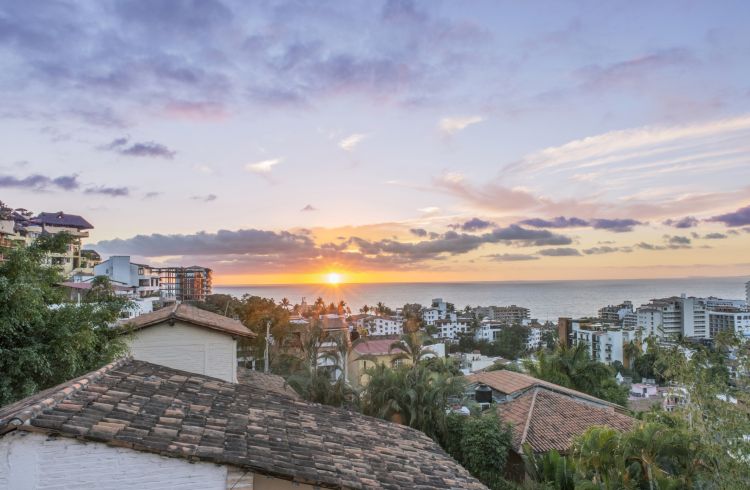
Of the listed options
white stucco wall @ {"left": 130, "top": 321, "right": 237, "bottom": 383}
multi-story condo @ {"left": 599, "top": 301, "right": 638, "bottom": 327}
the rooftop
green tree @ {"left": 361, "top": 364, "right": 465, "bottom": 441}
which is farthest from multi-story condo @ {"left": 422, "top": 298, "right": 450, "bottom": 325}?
white stucco wall @ {"left": 130, "top": 321, "right": 237, "bottom": 383}

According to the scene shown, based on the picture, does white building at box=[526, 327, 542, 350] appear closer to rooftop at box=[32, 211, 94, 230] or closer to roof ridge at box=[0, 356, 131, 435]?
rooftop at box=[32, 211, 94, 230]

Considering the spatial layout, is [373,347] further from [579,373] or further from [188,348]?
[188,348]

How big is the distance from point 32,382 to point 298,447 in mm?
7414

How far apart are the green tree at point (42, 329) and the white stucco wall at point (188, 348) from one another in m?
2.08

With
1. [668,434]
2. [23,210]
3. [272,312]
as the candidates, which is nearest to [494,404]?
[668,434]

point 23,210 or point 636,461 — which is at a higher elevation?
point 23,210

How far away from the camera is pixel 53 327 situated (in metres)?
12.0

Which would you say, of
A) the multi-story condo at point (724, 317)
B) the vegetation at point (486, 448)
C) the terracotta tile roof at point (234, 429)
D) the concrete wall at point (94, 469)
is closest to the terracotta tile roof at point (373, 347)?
the vegetation at point (486, 448)

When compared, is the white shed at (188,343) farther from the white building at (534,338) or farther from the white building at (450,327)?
the white building at (450,327)

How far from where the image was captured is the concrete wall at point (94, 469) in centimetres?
514

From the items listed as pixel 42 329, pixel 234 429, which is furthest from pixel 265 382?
pixel 234 429

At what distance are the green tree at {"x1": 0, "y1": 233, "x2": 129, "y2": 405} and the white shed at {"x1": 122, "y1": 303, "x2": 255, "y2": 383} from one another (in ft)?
6.72

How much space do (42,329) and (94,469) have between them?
7988mm

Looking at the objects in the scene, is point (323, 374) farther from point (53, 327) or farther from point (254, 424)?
point (254, 424)
